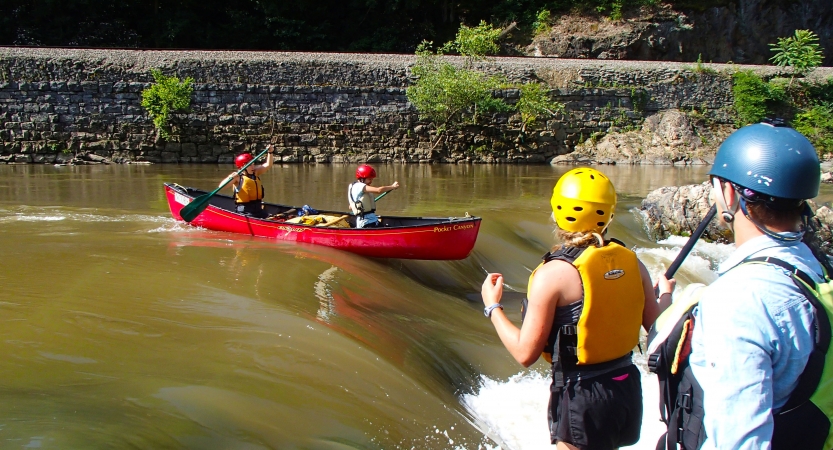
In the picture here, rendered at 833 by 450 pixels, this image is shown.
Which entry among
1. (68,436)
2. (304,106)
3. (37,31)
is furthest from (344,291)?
(37,31)

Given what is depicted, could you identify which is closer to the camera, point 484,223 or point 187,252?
point 187,252

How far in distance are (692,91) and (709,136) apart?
220 cm

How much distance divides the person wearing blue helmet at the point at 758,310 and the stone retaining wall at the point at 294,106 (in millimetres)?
21534

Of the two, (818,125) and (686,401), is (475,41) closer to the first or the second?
(818,125)

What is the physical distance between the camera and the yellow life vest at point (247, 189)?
9852 mm

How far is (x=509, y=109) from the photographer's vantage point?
24.0 m

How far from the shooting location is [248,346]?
4.59 meters

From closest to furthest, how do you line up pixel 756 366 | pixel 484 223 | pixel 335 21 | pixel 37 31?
pixel 756 366 → pixel 484 223 → pixel 37 31 → pixel 335 21

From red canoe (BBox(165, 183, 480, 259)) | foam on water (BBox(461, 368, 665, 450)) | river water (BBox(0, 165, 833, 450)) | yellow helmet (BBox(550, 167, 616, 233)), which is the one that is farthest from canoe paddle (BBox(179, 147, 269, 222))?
yellow helmet (BBox(550, 167, 616, 233))

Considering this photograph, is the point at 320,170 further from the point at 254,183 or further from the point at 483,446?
the point at 483,446

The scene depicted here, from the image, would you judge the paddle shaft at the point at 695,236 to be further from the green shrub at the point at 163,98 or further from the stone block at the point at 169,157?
the stone block at the point at 169,157

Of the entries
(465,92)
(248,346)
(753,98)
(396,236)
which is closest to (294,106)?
(465,92)

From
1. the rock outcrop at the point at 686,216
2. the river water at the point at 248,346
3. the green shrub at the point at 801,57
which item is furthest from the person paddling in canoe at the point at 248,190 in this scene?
the green shrub at the point at 801,57

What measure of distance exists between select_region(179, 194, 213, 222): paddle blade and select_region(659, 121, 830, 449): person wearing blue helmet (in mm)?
8804
